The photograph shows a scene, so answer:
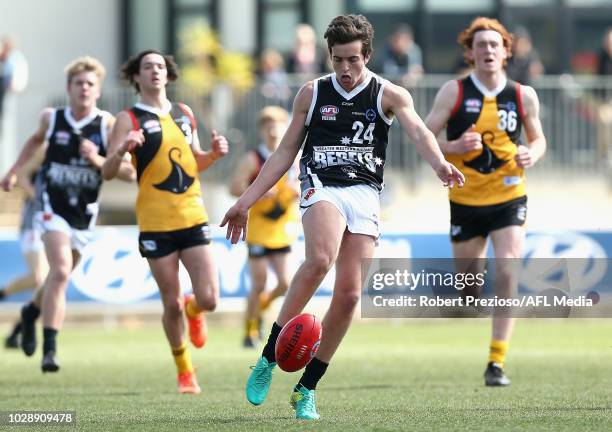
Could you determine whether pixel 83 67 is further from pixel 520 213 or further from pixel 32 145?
pixel 520 213

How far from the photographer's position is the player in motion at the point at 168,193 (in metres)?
10.5

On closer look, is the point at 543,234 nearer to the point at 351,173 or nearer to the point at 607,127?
the point at 607,127

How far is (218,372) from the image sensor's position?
501 inches

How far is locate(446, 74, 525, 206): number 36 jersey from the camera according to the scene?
11.2 m

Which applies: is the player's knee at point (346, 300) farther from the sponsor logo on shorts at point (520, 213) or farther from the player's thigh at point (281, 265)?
the player's thigh at point (281, 265)

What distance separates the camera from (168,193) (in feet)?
34.8

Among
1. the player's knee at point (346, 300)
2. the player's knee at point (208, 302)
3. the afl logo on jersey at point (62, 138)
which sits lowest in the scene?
the player's knee at point (208, 302)

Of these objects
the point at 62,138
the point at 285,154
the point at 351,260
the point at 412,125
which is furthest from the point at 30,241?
the point at 412,125

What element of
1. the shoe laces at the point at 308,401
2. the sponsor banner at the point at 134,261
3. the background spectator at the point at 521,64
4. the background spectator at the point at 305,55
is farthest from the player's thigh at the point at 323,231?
the background spectator at the point at 305,55

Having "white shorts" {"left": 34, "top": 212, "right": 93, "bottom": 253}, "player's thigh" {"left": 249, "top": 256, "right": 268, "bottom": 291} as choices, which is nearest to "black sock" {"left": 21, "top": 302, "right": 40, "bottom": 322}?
"white shorts" {"left": 34, "top": 212, "right": 93, "bottom": 253}

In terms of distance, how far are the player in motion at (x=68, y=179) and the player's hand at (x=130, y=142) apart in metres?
1.66

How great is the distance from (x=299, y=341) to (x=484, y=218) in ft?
10.8

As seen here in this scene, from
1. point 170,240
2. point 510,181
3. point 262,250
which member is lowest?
point 262,250

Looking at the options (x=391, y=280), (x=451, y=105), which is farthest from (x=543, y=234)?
(x=391, y=280)
